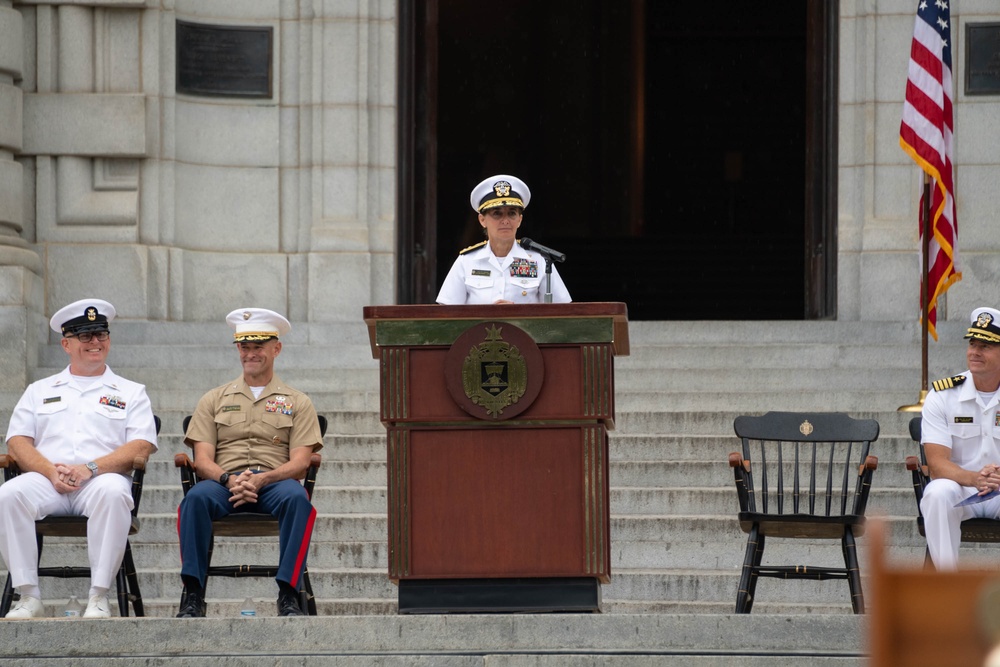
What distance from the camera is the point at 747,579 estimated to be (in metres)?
7.16

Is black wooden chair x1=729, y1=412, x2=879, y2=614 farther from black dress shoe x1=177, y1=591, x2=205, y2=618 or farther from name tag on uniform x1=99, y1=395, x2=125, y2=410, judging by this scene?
name tag on uniform x1=99, y1=395, x2=125, y2=410

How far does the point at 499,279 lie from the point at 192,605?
5.91 feet

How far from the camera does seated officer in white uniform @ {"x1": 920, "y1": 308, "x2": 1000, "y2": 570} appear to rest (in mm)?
7141

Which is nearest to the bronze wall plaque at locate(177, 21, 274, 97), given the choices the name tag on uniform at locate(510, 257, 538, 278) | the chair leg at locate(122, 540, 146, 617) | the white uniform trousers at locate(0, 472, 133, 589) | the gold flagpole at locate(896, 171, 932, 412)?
the gold flagpole at locate(896, 171, 932, 412)

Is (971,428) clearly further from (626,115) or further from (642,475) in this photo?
(626,115)

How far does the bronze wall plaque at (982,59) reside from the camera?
12148 millimetres

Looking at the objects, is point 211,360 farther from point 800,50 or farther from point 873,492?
point 800,50

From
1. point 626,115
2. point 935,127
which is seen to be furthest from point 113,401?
point 626,115

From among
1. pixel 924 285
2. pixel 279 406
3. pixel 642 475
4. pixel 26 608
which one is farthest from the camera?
pixel 924 285

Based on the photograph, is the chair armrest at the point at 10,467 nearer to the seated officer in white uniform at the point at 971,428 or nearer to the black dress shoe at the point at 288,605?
the black dress shoe at the point at 288,605

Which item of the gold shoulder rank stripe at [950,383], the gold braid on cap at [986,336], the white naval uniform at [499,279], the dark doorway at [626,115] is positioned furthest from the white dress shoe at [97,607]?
the dark doorway at [626,115]

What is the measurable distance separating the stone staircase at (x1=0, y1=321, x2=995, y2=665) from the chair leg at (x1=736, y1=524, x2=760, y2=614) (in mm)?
219

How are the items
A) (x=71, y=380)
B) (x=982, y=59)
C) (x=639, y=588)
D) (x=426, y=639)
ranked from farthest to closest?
(x=982, y=59), (x=639, y=588), (x=71, y=380), (x=426, y=639)

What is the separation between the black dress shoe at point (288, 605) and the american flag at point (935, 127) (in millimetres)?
5341
